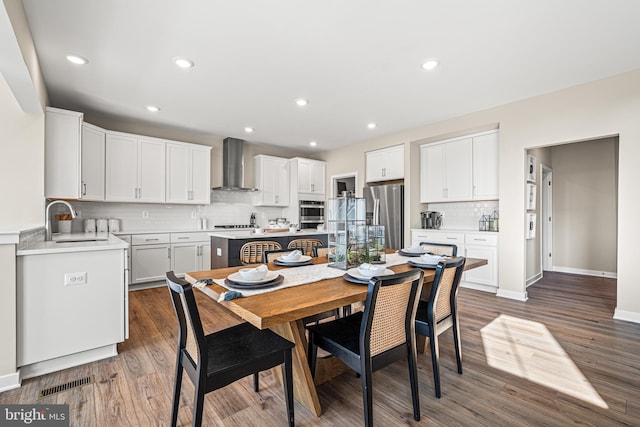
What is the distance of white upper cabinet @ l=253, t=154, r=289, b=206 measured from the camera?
608 centimetres

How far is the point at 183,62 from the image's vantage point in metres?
2.86

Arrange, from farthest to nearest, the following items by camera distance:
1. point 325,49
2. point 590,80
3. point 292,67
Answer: point 590,80, point 292,67, point 325,49

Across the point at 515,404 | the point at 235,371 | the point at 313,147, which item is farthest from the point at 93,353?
the point at 313,147

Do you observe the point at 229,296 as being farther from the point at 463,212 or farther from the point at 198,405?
the point at 463,212

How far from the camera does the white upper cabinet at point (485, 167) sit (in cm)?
436

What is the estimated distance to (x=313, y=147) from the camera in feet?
21.0

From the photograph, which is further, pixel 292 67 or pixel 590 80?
pixel 590 80

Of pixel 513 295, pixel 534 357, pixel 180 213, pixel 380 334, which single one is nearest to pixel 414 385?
pixel 380 334

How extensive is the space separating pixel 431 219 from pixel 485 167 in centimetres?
118

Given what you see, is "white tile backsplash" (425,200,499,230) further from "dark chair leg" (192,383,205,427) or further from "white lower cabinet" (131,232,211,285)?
"dark chair leg" (192,383,205,427)

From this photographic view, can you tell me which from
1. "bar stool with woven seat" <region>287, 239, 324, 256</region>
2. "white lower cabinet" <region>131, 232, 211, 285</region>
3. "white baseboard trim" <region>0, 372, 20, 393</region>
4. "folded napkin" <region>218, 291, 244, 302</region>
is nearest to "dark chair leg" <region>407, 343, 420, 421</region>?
"folded napkin" <region>218, 291, 244, 302</region>

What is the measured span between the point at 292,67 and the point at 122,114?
290cm

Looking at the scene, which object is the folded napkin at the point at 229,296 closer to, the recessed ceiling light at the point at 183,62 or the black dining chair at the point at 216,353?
the black dining chair at the point at 216,353

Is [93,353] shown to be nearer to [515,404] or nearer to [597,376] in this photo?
[515,404]
